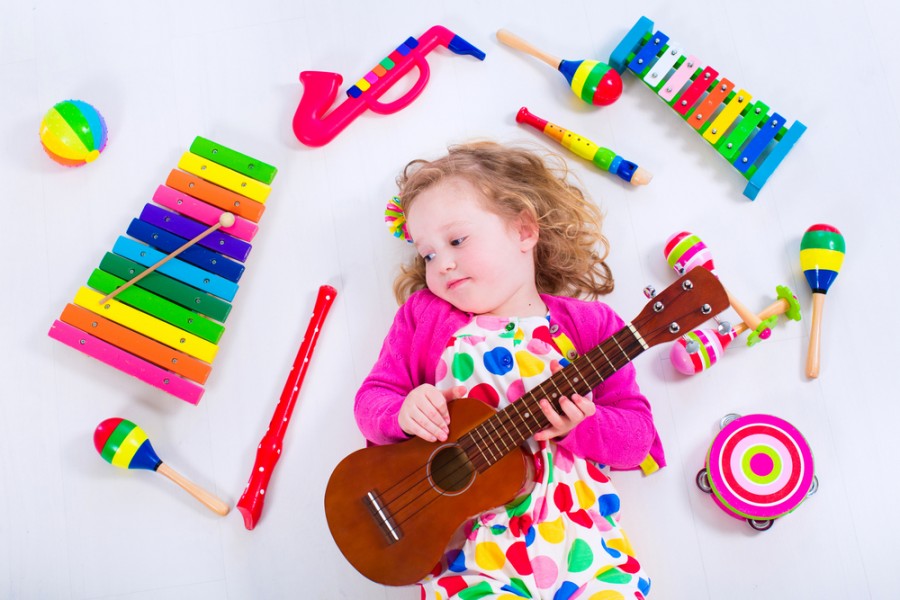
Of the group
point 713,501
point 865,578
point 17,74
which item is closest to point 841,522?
point 865,578

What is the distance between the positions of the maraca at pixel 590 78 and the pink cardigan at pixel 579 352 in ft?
1.92

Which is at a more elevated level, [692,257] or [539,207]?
[692,257]

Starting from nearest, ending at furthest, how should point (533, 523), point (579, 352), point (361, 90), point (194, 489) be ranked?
1. point (533, 523)
2. point (579, 352)
3. point (194, 489)
4. point (361, 90)

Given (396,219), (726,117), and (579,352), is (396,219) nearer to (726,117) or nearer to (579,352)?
(579,352)

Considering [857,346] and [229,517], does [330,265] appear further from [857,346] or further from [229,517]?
[857,346]

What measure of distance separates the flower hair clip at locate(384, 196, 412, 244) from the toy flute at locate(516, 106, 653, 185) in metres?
0.45

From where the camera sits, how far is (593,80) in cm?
196

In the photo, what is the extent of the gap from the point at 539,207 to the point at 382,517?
0.73 metres

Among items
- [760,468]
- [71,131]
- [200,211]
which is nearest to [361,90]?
[200,211]

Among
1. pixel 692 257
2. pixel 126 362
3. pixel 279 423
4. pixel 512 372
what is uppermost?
pixel 692 257

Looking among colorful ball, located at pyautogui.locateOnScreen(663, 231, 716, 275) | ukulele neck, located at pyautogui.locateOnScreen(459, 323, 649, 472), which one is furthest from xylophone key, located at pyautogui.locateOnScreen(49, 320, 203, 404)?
colorful ball, located at pyautogui.locateOnScreen(663, 231, 716, 275)

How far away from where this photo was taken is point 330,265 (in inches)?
77.7

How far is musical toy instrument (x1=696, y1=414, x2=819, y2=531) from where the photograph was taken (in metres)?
1.66

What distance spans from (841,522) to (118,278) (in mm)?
1746
